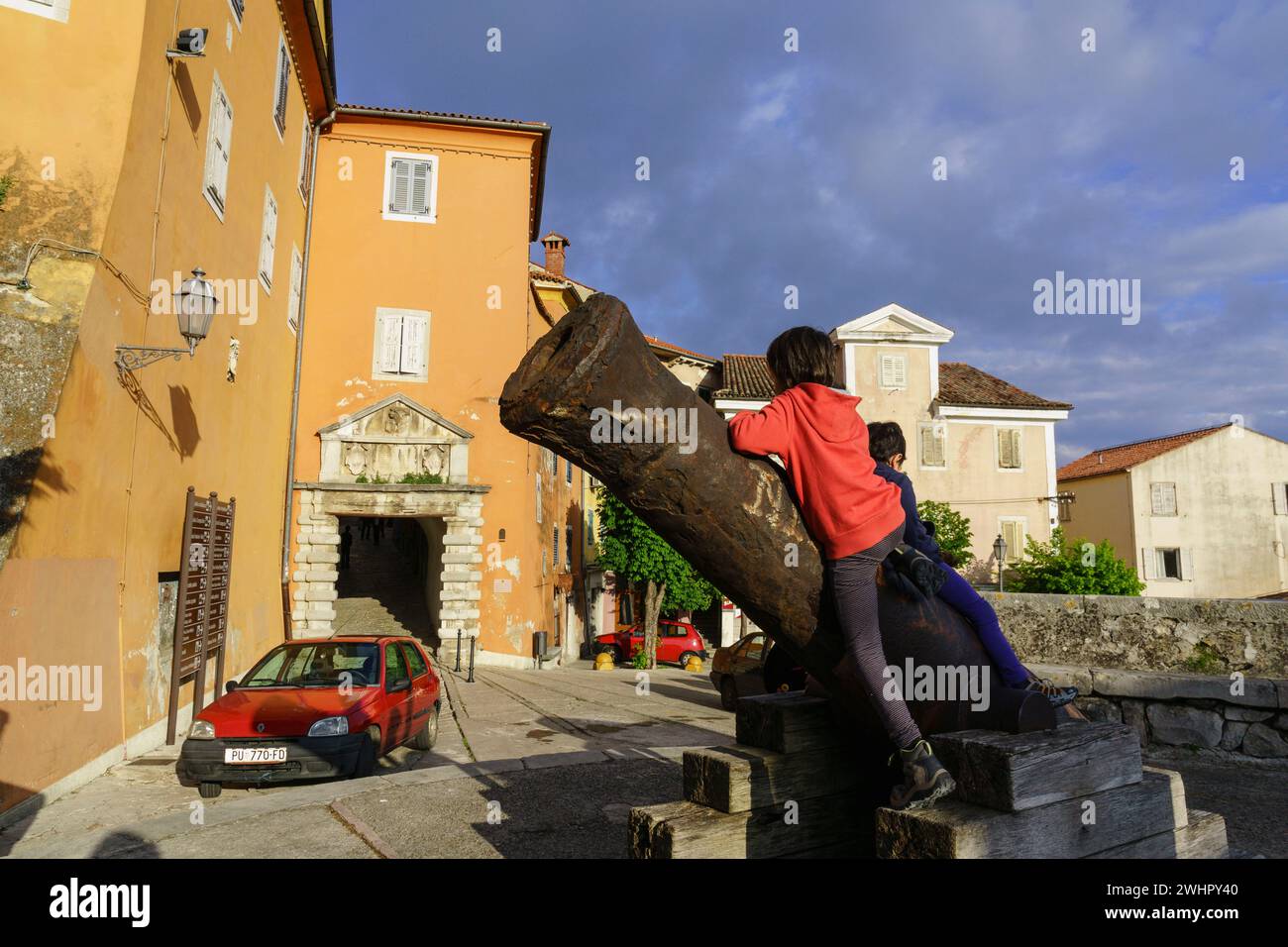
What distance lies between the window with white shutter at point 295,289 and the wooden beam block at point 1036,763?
55.7 ft

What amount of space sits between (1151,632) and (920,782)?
22.6ft

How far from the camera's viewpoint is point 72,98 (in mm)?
7316

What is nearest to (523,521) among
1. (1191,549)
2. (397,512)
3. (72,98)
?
(397,512)

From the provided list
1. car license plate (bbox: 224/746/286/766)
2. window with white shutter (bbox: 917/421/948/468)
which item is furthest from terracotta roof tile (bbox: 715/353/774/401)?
car license plate (bbox: 224/746/286/766)

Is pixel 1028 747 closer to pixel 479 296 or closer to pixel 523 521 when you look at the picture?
pixel 523 521

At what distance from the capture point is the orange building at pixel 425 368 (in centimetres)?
1750

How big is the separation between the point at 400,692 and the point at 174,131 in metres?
6.93

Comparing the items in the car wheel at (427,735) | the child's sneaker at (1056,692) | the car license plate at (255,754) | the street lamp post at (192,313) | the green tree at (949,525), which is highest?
the street lamp post at (192,313)

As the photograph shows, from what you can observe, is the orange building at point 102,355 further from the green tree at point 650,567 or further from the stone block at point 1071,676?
the green tree at point 650,567

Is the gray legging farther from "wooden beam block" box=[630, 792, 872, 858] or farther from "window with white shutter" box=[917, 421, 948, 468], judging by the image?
"window with white shutter" box=[917, 421, 948, 468]

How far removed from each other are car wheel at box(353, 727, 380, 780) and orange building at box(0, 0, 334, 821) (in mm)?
2285

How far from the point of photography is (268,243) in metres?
14.0

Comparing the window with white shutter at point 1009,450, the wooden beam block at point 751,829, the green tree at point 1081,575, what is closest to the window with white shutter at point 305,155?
the wooden beam block at point 751,829

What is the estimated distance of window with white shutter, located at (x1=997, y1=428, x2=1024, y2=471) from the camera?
27.2 metres
